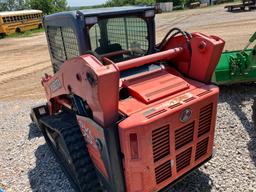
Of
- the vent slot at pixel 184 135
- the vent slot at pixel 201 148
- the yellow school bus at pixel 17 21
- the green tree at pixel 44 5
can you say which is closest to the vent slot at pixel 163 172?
the vent slot at pixel 184 135

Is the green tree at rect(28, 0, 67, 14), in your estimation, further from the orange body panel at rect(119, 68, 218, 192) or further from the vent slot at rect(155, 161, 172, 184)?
the vent slot at rect(155, 161, 172, 184)

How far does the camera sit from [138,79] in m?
→ 3.34

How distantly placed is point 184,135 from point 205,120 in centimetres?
37

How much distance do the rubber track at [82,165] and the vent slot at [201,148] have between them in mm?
1271

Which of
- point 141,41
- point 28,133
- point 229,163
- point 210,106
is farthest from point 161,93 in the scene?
point 28,133

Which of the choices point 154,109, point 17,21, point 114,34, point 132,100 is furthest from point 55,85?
point 17,21

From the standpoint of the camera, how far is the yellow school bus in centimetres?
2700

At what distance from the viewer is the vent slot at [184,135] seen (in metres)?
3.05

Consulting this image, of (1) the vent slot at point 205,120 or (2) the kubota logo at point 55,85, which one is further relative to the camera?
(2) the kubota logo at point 55,85

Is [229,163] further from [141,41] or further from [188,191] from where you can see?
[141,41]

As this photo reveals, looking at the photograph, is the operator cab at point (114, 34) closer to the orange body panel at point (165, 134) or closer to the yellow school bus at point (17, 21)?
the orange body panel at point (165, 134)

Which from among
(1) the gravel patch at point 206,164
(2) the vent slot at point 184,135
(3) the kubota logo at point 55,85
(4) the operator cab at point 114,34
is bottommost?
(1) the gravel patch at point 206,164

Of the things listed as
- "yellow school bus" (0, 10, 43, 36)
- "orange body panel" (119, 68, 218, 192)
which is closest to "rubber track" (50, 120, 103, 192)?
"orange body panel" (119, 68, 218, 192)

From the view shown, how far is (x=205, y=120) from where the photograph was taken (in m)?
3.29
